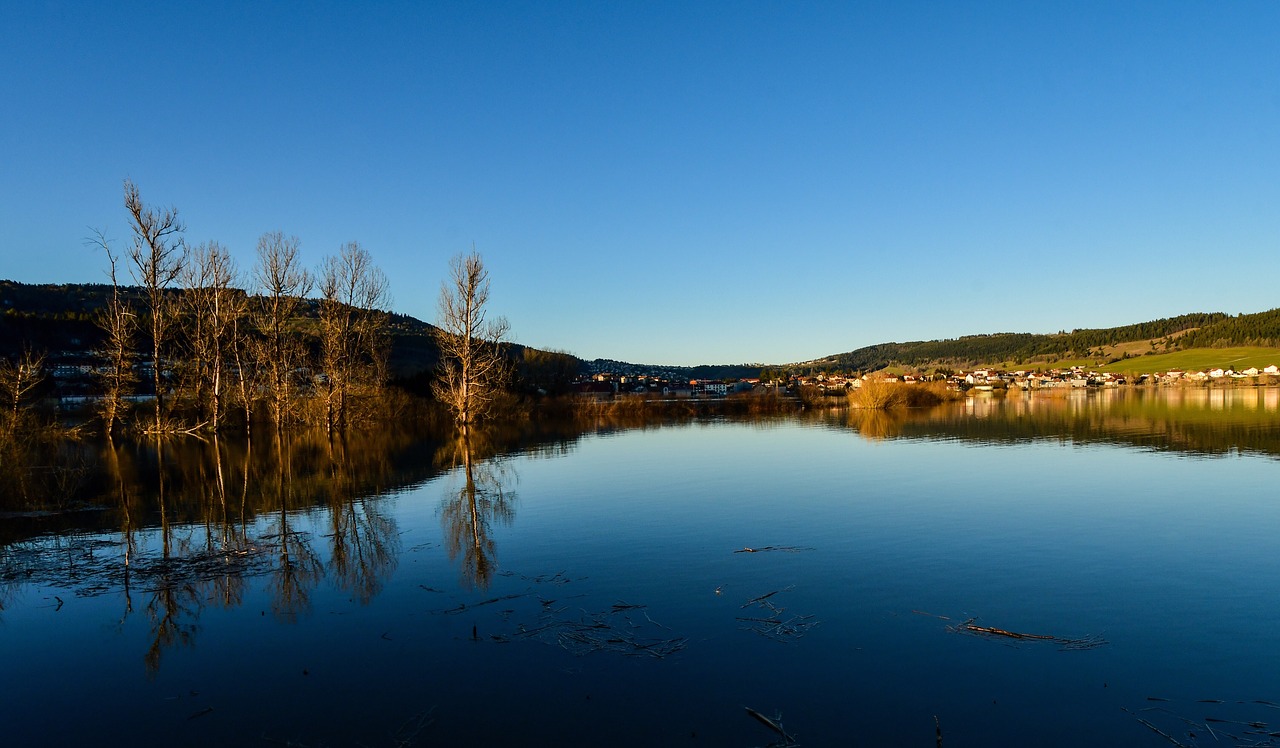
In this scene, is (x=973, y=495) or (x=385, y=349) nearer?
(x=973, y=495)

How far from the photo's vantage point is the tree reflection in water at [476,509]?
11188mm

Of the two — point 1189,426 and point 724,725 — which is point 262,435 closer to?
point 724,725

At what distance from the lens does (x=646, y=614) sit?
340 inches

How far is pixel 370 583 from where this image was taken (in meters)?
10.1

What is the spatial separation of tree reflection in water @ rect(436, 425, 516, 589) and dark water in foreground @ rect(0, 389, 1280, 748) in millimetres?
118

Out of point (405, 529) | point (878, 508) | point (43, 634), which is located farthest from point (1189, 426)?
point (43, 634)

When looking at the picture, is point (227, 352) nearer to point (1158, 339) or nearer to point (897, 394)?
point (897, 394)

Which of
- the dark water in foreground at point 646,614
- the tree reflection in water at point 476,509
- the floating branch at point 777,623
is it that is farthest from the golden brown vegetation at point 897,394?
the floating branch at point 777,623

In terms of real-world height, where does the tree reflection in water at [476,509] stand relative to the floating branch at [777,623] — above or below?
above

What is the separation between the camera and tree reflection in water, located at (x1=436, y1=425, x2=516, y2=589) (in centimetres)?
1119

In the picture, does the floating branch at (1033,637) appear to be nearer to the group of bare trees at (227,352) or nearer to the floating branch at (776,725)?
the floating branch at (776,725)

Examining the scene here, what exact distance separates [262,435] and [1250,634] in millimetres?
39107

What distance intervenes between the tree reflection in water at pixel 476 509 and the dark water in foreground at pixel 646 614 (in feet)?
0.39

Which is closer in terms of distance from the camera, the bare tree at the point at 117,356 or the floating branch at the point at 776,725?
the floating branch at the point at 776,725
